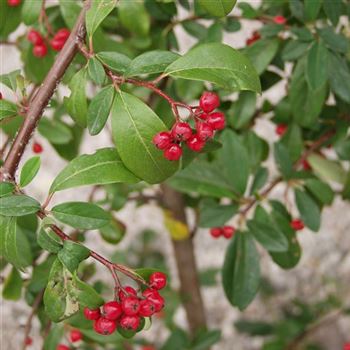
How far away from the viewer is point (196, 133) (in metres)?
0.72

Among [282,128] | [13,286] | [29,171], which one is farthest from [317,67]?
[13,286]

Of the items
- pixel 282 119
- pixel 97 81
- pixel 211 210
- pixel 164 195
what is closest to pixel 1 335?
pixel 164 195

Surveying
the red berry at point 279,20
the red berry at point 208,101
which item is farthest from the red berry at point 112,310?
the red berry at point 279,20

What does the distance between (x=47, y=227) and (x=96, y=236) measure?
1.34 m

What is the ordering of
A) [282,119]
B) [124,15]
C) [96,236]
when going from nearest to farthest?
[124,15]
[282,119]
[96,236]

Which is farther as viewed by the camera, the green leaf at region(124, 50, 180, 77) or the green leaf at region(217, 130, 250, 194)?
the green leaf at region(217, 130, 250, 194)

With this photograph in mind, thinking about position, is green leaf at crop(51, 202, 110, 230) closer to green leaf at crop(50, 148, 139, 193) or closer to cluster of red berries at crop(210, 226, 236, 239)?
green leaf at crop(50, 148, 139, 193)

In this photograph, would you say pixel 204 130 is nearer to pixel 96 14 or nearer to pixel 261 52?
pixel 96 14

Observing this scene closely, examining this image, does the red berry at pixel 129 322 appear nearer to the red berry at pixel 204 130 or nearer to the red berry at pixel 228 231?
the red berry at pixel 204 130

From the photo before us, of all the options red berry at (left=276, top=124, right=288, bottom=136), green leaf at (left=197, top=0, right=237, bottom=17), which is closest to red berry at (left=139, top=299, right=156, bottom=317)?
green leaf at (left=197, top=0, right=237, bottom=17)

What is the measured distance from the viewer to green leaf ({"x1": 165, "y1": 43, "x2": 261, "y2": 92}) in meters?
0.70

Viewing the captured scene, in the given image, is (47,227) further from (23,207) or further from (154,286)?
(154,286)

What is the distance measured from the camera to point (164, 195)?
1396 millimetres

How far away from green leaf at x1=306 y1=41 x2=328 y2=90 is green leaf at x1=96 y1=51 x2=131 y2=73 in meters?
0.33
